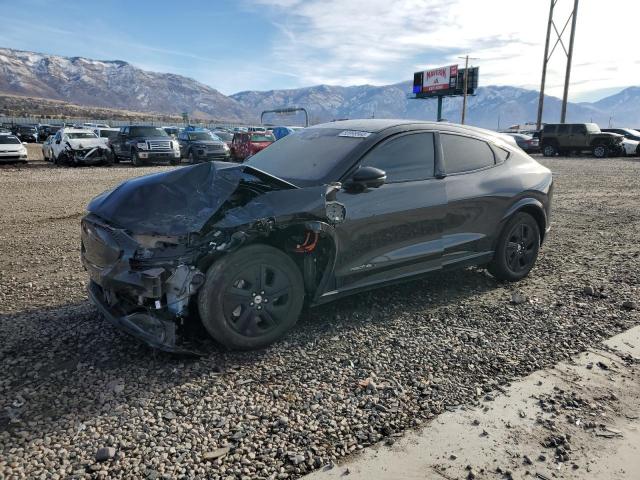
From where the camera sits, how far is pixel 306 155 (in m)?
4.49

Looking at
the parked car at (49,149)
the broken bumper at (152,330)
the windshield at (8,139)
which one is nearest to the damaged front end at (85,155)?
the parked car at (49,149)

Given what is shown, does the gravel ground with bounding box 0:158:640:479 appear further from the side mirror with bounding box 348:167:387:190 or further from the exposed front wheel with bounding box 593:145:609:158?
the exposed front wheel with bounding box 593:145:609:158

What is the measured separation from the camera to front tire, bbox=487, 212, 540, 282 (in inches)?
202

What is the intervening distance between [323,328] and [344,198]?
107cm

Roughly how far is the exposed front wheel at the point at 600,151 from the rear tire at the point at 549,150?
86.8 inches

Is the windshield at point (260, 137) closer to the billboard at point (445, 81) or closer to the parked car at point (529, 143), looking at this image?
the parked car at point (529, 143)

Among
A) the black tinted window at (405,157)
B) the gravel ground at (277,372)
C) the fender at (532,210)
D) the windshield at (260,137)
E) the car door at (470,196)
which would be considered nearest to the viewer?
the gravel ground at (277,372)

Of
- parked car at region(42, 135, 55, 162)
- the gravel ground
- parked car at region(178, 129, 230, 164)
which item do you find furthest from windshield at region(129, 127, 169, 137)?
the gravel ground

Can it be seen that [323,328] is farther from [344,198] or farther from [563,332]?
[563,332]

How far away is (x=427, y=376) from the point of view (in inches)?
132

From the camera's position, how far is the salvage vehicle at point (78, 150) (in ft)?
67.2

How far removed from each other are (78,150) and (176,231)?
64.7 feet

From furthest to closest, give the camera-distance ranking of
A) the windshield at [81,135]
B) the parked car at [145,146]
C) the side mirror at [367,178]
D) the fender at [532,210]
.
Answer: the windshield at [81,135], the parked car at [145,146], the fender at [532,210], the side mirror at [367,178]

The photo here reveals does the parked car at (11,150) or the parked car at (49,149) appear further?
the parked car at (49,149)
